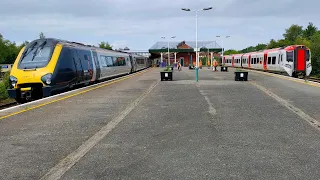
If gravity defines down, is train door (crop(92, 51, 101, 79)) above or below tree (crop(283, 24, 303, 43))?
below

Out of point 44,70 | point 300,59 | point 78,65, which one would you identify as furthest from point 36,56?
point 300,59

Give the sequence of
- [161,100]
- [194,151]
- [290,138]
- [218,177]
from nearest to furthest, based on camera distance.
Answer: [218,177] → [194,151] → [290,138] → [161,100]

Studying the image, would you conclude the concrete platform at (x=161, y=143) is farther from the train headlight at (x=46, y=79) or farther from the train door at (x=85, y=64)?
the train door at (x=85, y=64)

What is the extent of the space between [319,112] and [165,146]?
5838 mm

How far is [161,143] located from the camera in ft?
21.2

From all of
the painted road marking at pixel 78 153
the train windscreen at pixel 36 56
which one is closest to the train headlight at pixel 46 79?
the train windscreen at pixel 36 56

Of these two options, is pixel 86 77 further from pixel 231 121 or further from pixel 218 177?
pixel 218 177

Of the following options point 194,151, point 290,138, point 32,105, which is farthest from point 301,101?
point 32,105

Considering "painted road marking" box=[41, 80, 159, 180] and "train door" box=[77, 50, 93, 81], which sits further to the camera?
"train door" box=[77, 50, 93, 81]

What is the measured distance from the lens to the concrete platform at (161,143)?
4883 millimetres

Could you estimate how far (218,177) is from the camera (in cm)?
460

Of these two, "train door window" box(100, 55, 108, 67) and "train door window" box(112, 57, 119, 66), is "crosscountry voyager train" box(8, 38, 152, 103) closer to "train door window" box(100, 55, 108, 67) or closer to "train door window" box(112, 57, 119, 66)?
"train door window" box(100, 55, 108, 67)

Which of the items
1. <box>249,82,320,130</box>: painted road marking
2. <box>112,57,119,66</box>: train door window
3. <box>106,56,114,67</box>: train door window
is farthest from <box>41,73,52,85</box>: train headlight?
<box>112,57,119,66</box>: train door window

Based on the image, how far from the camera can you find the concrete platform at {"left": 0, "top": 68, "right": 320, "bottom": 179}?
4883 mm
